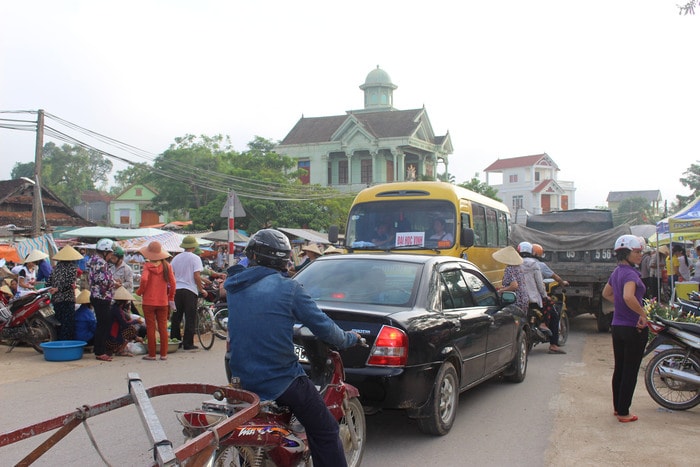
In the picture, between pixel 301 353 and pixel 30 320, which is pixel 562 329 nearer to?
pixel 301 353

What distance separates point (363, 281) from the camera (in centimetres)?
614

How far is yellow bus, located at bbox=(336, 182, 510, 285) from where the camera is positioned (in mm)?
11344

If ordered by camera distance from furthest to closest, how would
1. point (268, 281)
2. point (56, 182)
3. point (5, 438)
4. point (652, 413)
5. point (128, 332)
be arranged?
1. point (56, 182)
2. point (128, 332)
3. point (652, 413)
4. point (268, 281)
5. point (5, 438)

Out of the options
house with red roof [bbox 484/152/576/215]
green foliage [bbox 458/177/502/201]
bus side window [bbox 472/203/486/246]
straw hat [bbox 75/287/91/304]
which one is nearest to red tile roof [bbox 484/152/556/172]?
house with red roof [bbox 484/152/576/215]

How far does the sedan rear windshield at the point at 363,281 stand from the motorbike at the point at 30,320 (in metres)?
5.75

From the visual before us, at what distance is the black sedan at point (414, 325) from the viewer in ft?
17.2

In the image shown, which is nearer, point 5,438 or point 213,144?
point 5,438

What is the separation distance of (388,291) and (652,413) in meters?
3.37

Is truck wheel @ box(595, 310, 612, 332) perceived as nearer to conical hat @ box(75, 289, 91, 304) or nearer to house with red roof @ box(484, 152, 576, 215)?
conical hat @ box(75, 289, 91, 304)

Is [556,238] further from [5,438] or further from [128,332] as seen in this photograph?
[5,438]

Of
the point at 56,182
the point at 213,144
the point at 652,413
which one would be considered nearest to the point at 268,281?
the point at 652,413

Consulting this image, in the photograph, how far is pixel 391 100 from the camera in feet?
189

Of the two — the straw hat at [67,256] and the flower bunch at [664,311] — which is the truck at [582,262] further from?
the straw hat at [67,256]

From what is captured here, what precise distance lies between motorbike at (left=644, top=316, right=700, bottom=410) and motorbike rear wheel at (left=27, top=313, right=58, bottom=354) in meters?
8.73
